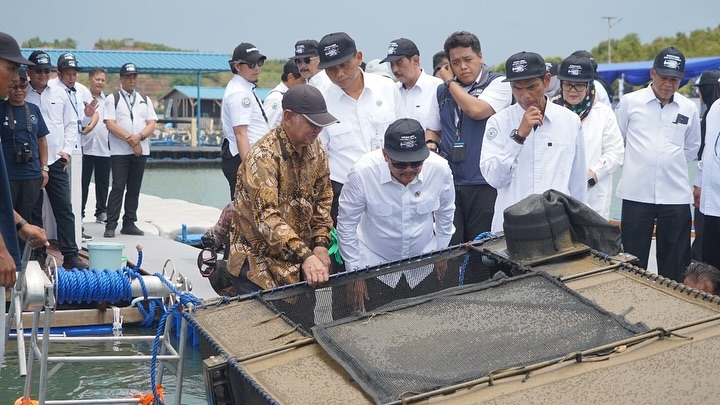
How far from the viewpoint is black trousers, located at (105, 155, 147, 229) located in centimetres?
1101

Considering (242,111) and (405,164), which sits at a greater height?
(242,111)

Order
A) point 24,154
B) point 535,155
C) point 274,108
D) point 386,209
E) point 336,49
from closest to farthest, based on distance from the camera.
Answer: point 386,209, point 535,155, point 336,49, point 24,154, point 274,108

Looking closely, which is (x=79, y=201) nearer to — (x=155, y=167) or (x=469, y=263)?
(x=469, y=263)

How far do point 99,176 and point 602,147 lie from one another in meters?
6.96

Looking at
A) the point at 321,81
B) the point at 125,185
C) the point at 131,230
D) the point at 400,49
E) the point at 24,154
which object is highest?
the point at 400,49

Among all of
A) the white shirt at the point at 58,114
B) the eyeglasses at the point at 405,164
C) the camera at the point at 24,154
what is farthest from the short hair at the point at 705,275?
the white shirt at the point at 58,114

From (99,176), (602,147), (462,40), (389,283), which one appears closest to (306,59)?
(462,40)

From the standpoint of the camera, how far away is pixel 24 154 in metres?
7.95

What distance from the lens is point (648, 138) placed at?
720 cm

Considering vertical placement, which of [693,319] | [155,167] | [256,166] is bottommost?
[155,167]

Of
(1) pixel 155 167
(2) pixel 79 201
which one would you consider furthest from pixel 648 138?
(1) pixel 155 167

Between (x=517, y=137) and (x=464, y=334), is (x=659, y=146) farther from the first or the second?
(x=464, y=334)

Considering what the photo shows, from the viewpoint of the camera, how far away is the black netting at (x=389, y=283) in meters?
4.37

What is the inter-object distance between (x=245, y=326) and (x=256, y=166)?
1.15 m
